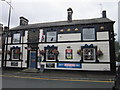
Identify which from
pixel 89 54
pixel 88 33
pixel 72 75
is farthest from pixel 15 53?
pixel 88 33

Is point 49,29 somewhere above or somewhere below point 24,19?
below

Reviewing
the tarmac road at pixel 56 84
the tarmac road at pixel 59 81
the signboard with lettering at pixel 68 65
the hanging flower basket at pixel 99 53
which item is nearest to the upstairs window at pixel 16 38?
the tarmac road at pixel 59 81

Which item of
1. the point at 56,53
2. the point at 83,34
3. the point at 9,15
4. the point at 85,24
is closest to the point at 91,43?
the point at 83,34

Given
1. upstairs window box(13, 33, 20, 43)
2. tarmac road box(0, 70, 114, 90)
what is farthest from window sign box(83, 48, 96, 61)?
upstairs window box(13, 33, 20, 43)

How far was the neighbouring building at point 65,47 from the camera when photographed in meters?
11.1

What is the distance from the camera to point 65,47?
1232cm

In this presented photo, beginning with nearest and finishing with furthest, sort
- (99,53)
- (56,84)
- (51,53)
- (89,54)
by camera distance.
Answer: (56,84), (99,53), (89,54), (51,53)

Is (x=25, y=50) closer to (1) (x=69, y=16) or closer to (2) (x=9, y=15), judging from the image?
(2) (x=9, y=15)

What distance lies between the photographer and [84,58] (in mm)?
11641

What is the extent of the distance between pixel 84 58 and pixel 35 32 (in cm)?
707

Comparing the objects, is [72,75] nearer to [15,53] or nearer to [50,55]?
[50,55]

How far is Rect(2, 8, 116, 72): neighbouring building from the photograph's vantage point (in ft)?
36.6

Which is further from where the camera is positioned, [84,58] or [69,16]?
[69,16]

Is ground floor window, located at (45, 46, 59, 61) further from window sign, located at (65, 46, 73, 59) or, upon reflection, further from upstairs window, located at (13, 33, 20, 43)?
upstairs window, located at (13, 33, 20, 43)
